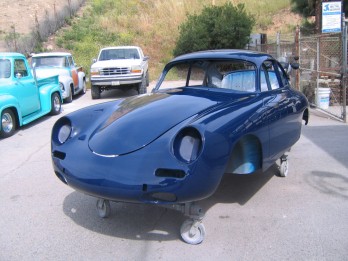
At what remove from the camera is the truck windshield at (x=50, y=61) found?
14.4 m

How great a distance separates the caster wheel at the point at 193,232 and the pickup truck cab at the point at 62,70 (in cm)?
1065

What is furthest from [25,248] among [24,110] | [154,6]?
[154,6]

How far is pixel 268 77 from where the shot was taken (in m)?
4.80

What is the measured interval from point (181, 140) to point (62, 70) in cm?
1154

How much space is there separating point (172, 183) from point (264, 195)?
1.94 metres

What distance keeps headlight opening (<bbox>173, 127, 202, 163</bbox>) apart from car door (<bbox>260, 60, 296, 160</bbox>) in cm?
114

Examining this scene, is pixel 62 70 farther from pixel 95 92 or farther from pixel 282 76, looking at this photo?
pixel 282 76

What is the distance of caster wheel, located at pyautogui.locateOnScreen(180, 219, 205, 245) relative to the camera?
3.52 metres

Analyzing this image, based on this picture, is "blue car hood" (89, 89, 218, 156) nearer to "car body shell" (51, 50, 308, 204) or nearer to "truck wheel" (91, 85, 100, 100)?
"car body shell" (51, 50, 308, 204)

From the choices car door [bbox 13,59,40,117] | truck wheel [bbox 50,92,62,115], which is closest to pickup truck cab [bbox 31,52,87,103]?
truck wheel [bbox 50,92,62,115]

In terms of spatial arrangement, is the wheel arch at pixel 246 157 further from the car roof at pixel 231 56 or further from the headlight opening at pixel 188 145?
the car roof at pixel 231 56

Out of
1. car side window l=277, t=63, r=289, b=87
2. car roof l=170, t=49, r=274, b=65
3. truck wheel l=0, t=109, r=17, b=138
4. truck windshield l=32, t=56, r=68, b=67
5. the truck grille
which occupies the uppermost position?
car roof l=170, t=49, r=274, b=65

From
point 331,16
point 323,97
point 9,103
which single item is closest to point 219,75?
point 9,103

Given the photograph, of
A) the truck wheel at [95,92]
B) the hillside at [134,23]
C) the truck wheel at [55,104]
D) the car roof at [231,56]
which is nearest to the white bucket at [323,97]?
the car roof at [231,56]
